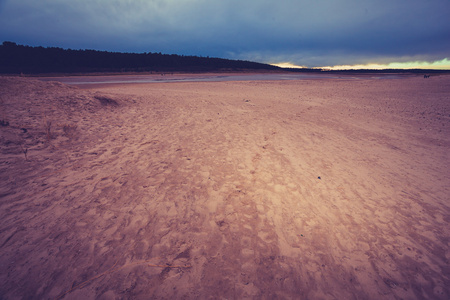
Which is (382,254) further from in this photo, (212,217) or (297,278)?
(212,217)

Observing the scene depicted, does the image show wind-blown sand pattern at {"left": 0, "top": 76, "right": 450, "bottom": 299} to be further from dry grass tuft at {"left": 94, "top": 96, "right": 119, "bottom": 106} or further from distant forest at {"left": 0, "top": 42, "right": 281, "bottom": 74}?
distant forest at {"left": 0, "top": 42, "right": 281, "bottom": 74}

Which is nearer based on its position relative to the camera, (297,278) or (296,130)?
(297,278)

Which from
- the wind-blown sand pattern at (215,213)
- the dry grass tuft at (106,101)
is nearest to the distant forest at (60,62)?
the dry grass tuft at (106,101)

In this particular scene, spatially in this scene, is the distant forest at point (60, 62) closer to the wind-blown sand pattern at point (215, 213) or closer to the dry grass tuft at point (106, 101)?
the dry grass tuft at point (106, 101)

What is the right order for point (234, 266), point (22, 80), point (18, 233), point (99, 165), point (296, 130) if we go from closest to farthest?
point (234, 266) < point (18, 233) < point (99, 165) < point (296, 130) < point (22, 80)

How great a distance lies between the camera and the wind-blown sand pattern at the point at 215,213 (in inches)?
91.4

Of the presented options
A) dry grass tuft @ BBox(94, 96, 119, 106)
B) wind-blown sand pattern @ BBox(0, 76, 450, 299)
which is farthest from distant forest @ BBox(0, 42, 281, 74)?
wind-blown sand pattern @ BBox(0, 76, 450, 299)

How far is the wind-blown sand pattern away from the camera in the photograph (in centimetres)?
232

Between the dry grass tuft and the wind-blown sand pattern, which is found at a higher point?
the dry grass tuft

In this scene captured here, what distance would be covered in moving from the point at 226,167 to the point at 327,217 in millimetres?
2519

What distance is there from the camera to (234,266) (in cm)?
249

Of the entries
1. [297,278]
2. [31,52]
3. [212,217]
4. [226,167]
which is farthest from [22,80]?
[31,52]

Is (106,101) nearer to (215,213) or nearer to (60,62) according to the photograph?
(215,213)

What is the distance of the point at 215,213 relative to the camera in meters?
3.36
